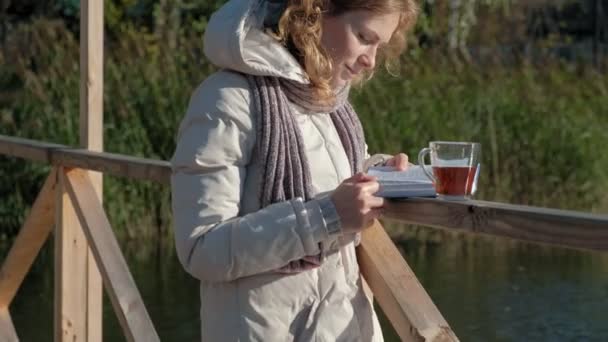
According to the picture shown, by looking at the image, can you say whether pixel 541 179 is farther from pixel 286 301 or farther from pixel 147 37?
pixel 286 301

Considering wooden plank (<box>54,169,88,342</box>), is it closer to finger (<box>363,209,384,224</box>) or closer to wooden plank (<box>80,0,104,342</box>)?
wooden plank (<box>80,0,104,342</box>)

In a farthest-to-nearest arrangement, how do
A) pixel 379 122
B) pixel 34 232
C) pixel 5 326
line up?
pixel 379 122 < pixel 5 326 < pixel 34 232

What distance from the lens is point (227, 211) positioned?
1941 millimetres

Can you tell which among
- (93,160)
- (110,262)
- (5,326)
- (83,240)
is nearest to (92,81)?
(93,160)

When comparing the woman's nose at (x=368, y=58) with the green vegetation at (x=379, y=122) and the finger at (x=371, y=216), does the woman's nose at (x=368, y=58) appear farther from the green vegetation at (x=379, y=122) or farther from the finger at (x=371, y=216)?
the green vegetation at (x=379, y=122)

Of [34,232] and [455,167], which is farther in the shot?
[34,232]

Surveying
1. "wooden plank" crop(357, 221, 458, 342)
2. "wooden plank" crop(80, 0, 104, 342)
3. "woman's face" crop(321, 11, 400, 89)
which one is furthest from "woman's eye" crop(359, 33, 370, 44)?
"wooden plank" crop(80, 0, 104, 342)

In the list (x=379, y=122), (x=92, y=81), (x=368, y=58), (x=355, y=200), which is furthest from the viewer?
(x=379, y=122)

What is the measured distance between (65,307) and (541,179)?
12.6ft

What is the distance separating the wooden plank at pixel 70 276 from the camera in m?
3.35

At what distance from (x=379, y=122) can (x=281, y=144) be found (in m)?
4.86

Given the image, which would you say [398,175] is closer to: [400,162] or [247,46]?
[400,162]

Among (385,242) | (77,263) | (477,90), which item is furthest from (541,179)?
(385,242)

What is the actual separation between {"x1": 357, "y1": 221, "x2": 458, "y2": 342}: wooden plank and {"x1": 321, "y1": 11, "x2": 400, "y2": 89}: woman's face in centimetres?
31
